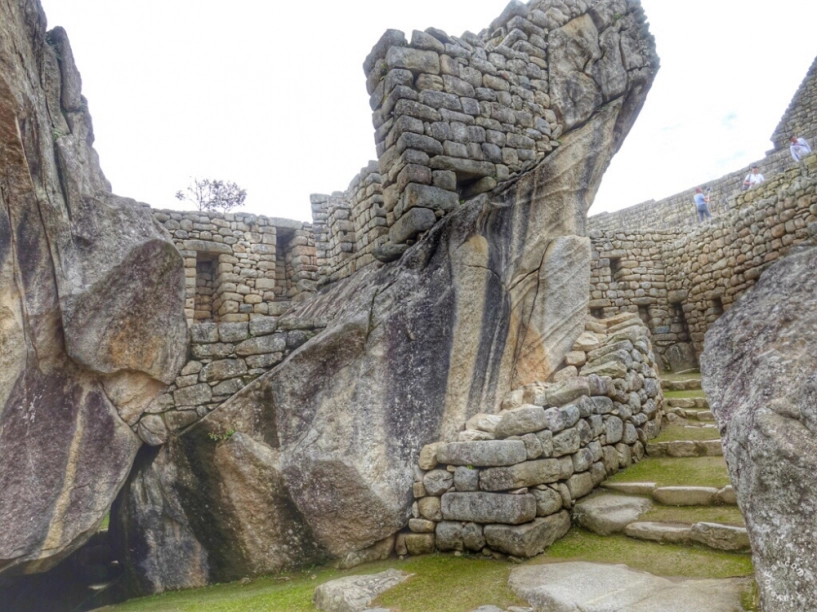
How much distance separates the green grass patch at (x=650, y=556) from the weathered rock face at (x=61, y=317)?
4.29 m

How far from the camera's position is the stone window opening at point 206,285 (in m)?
11.9

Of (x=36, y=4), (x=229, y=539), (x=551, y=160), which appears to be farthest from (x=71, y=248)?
(x=551, y=160)

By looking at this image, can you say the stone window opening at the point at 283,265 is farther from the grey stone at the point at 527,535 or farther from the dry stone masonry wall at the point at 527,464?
the grey stone at the point at 527,535

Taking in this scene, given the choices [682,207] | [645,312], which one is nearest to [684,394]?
[645,312]

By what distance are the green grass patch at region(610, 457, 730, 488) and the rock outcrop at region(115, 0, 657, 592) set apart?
57.5 inches

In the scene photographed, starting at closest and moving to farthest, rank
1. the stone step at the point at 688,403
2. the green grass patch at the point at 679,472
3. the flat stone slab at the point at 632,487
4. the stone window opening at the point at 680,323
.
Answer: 1. the green grass patch at the point at 679,472
2. the flat stone slab at the point at 632,487
3. the stone step at the point at 688,403
4. the stone window opening at the point at 680,323

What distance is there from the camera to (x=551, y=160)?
7.27m

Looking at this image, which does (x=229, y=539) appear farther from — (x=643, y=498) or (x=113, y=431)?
(x=643, y=498)

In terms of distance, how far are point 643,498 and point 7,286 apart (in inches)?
240

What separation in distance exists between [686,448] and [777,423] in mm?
4264

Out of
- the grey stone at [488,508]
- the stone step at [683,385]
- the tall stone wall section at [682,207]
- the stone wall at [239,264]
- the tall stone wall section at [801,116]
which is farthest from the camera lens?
the tall stone wall section at [801,116]

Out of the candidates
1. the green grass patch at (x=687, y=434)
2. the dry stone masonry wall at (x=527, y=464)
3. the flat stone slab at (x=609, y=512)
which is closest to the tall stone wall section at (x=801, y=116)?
the green grass patch at (x=687, y=434)

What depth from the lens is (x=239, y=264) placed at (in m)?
11.9

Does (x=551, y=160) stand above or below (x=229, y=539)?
above
